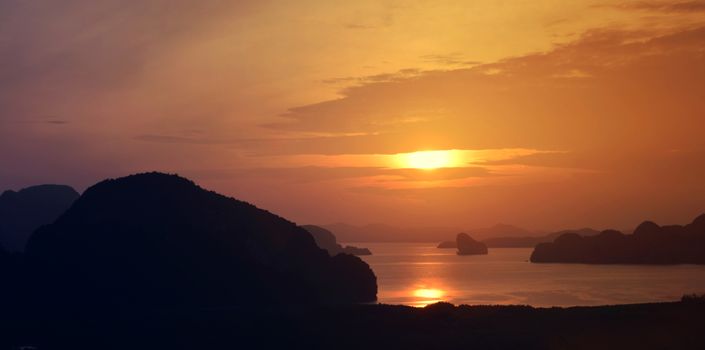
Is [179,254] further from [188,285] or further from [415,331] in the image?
[415,331]

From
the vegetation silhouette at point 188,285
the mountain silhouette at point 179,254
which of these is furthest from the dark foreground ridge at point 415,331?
the mountain silhouette at point 179,254

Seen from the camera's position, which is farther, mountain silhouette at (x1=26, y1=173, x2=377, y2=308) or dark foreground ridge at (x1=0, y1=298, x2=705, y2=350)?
mountain silhouette at (x1=26, y1=173, x2=377, y2=308)

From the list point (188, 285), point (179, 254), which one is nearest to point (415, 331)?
point (188, 285)

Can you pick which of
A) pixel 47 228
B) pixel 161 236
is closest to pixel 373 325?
pixel 161 236

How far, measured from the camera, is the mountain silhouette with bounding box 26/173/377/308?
12250cm

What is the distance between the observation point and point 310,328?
7269 cm

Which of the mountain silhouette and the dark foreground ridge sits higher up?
the mountain silhouette

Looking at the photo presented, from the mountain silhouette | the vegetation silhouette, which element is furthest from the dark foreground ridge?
the mountain silhouette

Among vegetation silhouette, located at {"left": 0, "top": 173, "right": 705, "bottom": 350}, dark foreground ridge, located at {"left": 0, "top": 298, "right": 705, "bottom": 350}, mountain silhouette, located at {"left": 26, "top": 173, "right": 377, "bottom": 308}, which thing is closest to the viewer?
dark foreground ridge, located at {"left": 0, "top": 298, "right": 705, "bottom": 350}

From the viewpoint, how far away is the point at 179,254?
126750 millimetres

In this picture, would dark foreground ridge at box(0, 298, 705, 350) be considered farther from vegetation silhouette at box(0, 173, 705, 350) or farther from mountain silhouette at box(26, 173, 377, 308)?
mountain silhouette at box(26, 173, 377, 308)

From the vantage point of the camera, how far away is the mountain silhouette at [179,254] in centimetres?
12250

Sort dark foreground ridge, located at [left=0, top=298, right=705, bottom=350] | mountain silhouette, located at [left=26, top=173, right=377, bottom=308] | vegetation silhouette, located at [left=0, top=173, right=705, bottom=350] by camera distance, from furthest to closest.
Answer: 1. mountain silhouette, located at [left=26, top=173, right=377, bottom=308]
2. vegetation silhouette, located at [left=0, top=173, right=705, bottom=350]
3. dark foreground ridge, located at [left=0, top=298, right=705, bottom=350]

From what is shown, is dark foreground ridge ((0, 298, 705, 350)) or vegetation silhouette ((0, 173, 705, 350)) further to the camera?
vegetation silhouette ((0, 173, 705, 350))
